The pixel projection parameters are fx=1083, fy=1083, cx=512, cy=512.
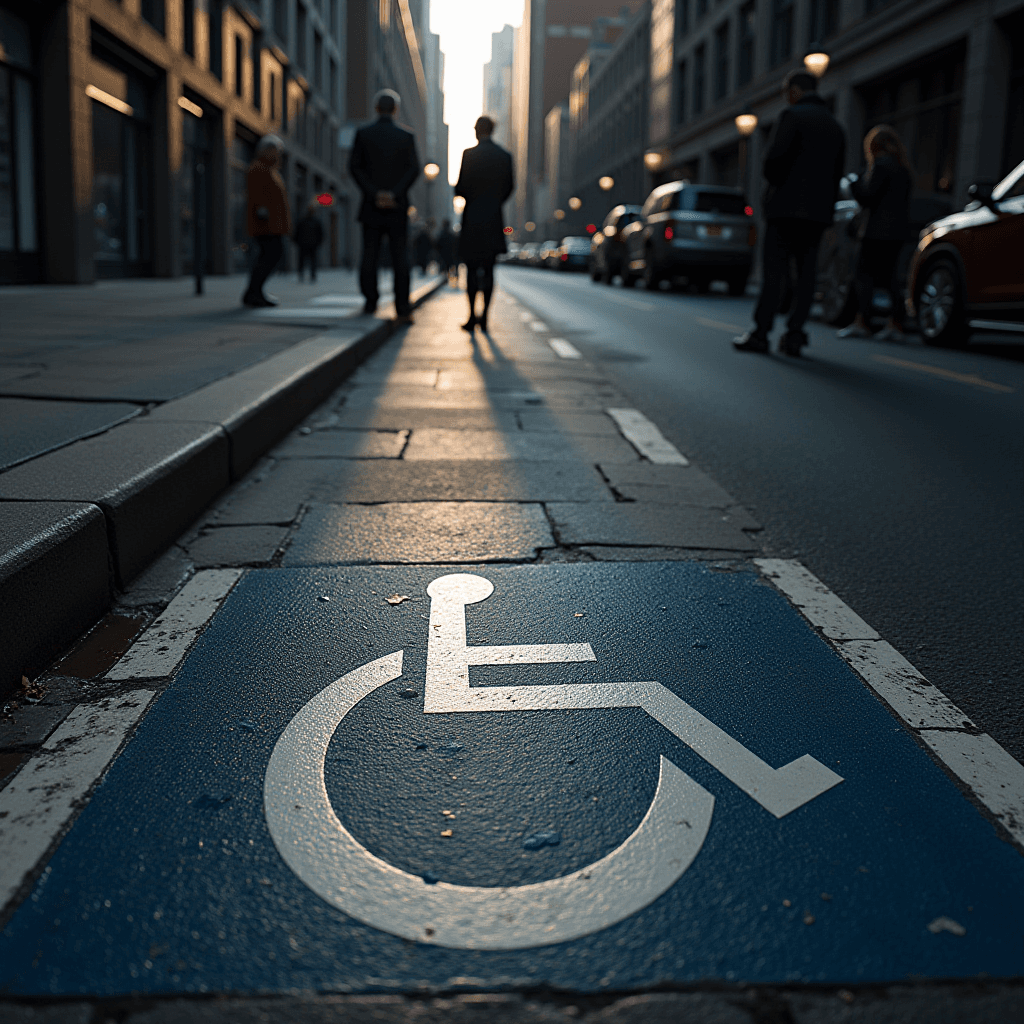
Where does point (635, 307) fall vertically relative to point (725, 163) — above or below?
below

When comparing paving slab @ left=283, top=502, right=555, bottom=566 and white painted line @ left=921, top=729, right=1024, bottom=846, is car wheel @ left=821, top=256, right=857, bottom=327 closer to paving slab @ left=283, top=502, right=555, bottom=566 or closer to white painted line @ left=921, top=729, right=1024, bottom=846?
paving slab @ left=283, top=502, right=555, bottom=566

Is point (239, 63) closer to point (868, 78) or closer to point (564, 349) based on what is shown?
point (868, 78)

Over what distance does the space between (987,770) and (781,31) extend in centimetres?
3537

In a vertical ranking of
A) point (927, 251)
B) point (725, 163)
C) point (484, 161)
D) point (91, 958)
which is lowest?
point (91, 958)

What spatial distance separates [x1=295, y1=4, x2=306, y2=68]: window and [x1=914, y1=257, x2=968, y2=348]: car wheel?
2934cm

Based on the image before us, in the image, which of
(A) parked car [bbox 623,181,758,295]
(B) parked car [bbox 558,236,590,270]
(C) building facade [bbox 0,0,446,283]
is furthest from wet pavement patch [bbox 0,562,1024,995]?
(B) parked car [bbox 558,236,590,270]

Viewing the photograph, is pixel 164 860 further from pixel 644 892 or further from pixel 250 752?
pixel 644 892

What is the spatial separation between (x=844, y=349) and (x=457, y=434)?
6.10 metres

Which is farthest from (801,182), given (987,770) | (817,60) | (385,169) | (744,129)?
(744,129)

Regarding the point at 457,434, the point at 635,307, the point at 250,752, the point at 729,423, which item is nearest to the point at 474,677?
the point at 250,752

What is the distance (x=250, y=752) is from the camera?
6.50ft

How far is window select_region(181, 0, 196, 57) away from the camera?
21188 mm

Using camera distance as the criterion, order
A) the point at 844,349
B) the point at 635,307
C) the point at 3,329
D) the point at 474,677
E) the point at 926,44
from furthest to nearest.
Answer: the point at 926,44
the point at 635,307
the point at 844,349
the point at 3,329
the point at 474,677

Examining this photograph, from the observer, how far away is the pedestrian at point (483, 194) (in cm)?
1043
